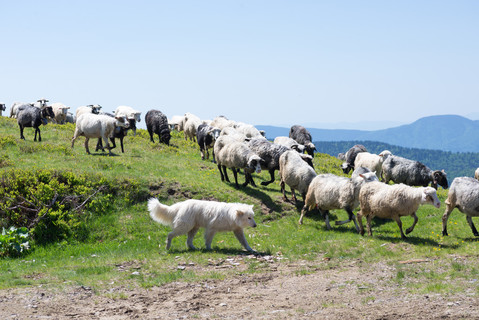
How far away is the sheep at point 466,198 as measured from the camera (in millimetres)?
15227

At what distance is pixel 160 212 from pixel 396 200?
23.5 ft

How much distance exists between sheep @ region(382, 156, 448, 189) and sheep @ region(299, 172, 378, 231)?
7.88m

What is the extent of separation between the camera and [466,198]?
15.4 meters

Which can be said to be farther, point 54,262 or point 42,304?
point 54,262

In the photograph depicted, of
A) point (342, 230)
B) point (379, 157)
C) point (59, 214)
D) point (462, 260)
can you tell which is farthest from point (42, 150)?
point (462, 260)

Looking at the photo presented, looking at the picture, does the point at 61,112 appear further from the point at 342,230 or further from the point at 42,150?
the point at 342,230

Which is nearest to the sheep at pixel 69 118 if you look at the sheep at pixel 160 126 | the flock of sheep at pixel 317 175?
the flock of sheep at pixel 317 175

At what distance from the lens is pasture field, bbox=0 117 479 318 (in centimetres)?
1056

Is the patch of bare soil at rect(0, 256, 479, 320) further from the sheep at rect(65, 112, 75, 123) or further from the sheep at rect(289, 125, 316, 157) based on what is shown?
the sheep at rect(65, 112, 75, 123)

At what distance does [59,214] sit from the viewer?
16688mm

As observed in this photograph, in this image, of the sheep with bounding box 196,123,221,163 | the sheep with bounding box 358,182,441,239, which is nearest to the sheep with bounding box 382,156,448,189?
the sheep with bounding box 196,123,221,163

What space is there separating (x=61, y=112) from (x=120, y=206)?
80.5 feet

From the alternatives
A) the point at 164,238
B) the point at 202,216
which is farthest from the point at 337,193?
the point at 164,238

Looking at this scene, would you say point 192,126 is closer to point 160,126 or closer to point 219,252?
point 160,126
